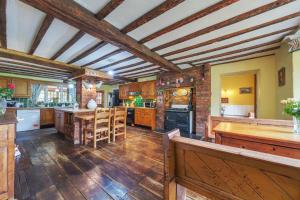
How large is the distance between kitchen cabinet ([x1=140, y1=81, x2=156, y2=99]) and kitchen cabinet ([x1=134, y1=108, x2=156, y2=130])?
1.99 ft

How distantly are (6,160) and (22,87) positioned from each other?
214 inches

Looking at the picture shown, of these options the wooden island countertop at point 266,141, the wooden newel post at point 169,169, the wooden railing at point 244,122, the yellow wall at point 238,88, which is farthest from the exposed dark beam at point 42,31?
the yellow wall at point 238,88

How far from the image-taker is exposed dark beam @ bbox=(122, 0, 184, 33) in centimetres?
158

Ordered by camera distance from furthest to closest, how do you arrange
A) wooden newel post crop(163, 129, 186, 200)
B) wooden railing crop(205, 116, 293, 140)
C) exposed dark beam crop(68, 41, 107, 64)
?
exposed dark beam crop(68, 41, 107, 64) → wooden railing crop(205, 116, 293, 140) → wooden newel post crop(163, 129, 186, 200)

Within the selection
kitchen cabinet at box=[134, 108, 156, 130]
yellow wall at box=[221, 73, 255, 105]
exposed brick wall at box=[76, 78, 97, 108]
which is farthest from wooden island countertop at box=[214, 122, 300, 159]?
yellow wall at box=[221, 73, 255, 105]

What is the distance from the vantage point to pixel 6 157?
1.44 meters

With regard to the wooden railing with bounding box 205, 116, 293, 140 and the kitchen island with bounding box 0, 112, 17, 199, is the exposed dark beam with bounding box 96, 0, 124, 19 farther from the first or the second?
the wooden railing with bounding box 205, 116, 293, 140

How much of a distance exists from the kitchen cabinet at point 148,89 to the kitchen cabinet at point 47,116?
398cm

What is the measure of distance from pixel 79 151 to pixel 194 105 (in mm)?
3785

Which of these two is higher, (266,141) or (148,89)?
(148,89)

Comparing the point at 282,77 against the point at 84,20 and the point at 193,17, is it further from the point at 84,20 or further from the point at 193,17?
the point at 84,20

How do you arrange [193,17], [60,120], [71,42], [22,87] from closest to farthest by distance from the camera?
[193,17]
[71,42]
[60,120]
[22,87]

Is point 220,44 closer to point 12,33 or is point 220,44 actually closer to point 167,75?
point 167,75

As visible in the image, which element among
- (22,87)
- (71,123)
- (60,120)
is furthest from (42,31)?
(22,87)
